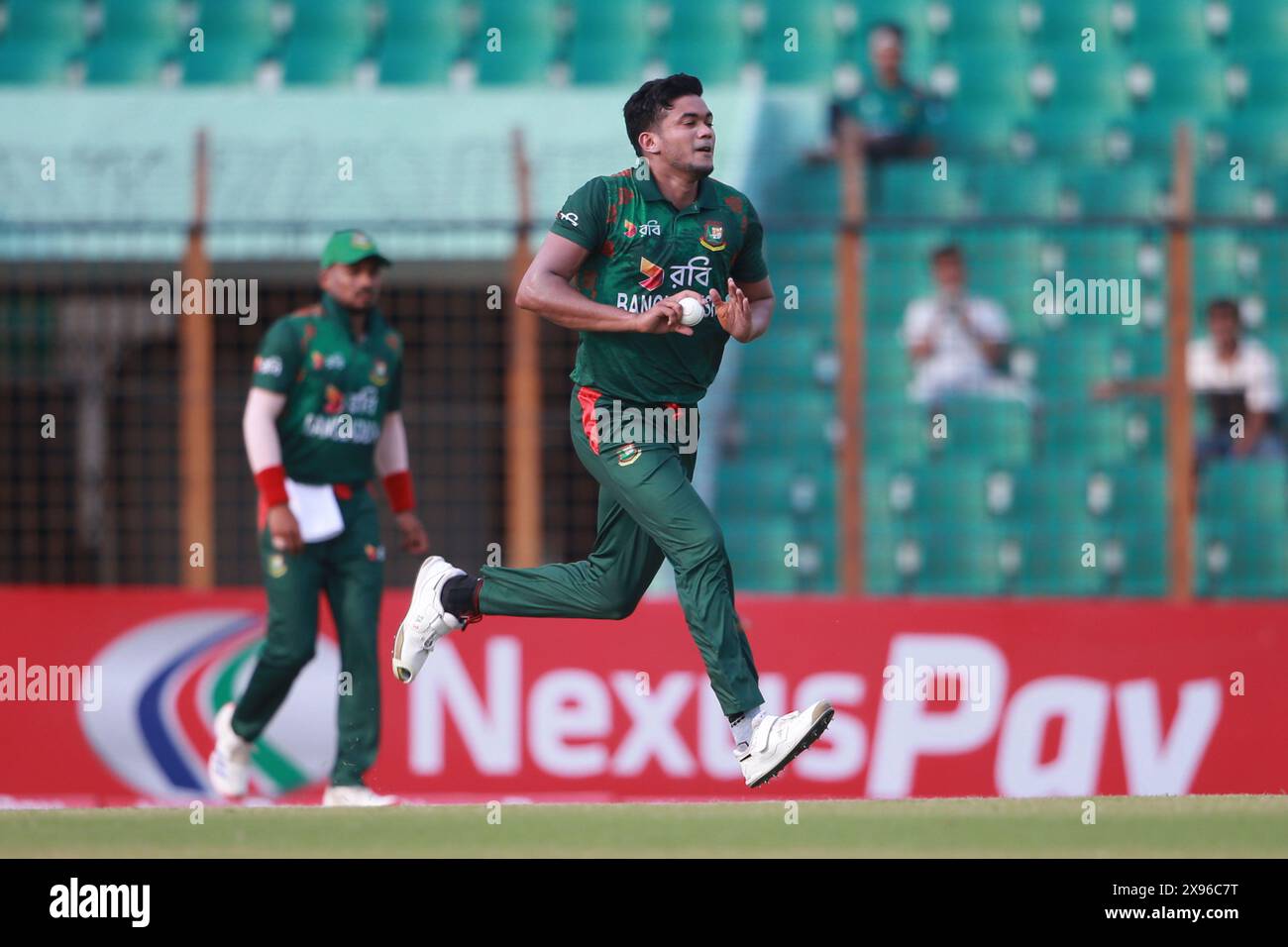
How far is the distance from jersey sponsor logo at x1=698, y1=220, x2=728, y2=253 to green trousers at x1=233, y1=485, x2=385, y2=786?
249cm

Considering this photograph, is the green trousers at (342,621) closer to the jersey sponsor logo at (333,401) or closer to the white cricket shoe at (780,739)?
the jersey sponsor logo at (333,401)

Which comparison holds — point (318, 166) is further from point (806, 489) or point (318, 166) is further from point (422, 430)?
point (806, 489)

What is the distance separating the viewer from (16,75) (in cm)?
1484

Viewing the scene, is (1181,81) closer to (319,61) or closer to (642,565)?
(319,61)

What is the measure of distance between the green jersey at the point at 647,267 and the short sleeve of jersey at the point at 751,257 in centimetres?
6

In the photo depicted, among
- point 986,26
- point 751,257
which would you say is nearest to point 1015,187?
point 986,26

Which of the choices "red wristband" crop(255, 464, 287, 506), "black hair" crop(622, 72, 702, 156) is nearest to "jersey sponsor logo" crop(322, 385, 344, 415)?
"red wristband" crop(255, 464, 287, 506)

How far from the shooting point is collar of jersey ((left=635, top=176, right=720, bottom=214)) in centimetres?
693

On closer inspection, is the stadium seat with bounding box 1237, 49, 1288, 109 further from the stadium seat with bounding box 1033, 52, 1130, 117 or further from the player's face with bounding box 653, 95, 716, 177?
the player's face with bounding box 653, 95, 716, 177

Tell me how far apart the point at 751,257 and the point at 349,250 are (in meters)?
2.18

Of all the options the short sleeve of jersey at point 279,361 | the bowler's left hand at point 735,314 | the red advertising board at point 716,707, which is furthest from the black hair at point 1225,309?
the bowler's left hand at point 735,314

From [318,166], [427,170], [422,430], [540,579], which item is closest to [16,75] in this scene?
[318,166]

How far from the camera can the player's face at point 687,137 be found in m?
6.84

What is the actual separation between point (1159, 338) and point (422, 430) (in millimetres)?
4780
